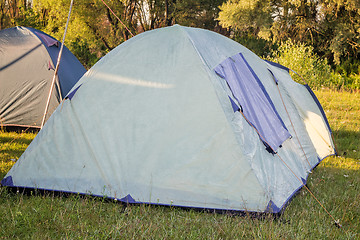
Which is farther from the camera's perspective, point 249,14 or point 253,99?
point 249,14

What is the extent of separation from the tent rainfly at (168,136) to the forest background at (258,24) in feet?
28.3

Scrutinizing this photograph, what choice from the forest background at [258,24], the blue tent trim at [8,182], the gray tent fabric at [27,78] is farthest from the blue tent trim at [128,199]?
the forest background at [258,24]

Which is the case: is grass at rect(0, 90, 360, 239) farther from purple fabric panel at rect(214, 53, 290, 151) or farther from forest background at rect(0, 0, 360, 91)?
forest background at rect(0, 0, 360, 91)

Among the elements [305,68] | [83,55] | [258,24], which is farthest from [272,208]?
[83,55]

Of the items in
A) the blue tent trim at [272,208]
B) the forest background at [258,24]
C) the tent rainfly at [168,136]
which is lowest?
the forest background at [258,24]

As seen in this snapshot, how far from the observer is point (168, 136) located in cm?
364

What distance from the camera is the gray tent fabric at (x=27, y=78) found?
21.6 feet

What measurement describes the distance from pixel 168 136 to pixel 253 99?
0.97m

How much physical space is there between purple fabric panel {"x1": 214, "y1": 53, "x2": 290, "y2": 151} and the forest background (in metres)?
8.06

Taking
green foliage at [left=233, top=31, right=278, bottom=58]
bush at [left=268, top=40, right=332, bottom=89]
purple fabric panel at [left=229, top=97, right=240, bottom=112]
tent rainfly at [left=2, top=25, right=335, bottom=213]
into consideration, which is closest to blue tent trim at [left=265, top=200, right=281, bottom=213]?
tent rainfly at [left=2, top=25, right=335, bottom=213]

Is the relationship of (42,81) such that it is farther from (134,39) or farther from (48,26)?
(48,26)

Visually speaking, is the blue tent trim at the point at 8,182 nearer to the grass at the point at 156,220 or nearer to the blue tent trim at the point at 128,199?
the grass at the point at 156,220

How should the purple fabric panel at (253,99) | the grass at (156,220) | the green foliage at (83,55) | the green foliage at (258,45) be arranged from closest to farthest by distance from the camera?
the grass at (156,220) < the purple fabric panel at (253,99) < the green foliage at (83,55) < the green foliage at (258,45)

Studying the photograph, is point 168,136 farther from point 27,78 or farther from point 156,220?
point 27,78
